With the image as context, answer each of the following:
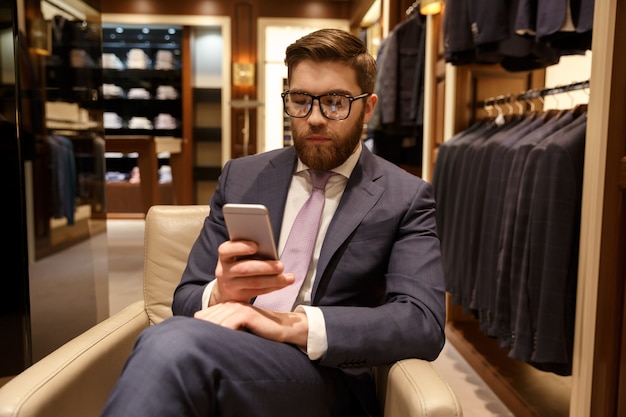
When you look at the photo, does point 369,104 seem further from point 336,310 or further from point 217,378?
point 217,378

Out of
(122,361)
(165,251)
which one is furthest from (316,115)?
(122,361)

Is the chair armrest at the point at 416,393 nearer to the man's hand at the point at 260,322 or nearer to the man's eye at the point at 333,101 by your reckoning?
the man's hand at the point at 260,322

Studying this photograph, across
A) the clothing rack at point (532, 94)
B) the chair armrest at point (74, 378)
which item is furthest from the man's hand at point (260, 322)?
the clothing rack at point (532, 94)

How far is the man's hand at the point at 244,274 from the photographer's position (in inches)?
42.4

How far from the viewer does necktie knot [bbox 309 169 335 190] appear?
1443 millimetres

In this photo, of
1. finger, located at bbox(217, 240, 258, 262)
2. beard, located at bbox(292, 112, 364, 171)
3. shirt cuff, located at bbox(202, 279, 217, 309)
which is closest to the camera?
finger, located at bbox(217, 240, 258, 262)

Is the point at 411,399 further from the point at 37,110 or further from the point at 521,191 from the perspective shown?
the point at 37,110

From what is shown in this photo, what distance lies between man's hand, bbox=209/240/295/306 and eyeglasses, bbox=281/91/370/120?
44 centimetres

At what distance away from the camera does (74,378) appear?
113 cm

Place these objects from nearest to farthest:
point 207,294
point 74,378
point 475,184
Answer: point 74,378 → point 207,294 → point 475,184

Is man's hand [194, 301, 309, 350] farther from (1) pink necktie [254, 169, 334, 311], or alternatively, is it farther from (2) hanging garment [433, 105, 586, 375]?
(2) hanging garment [433, 105, 586, 375]

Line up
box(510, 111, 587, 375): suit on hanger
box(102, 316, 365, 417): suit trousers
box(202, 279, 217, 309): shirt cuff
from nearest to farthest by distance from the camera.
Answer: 1. box(102, 316, 365, 417): suit trousers
2. box(202, 279, 217, 309): shirt cuff
3. box(510, 111, 587, 375): suit on hanger

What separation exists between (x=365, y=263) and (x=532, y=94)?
151cm

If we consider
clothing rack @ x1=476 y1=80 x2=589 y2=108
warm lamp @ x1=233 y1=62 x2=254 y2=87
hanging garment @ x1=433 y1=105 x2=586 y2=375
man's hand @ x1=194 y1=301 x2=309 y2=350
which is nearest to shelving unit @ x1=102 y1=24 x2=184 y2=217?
warm lamp @ x1=233 y1=62 x2=254 y2=87
